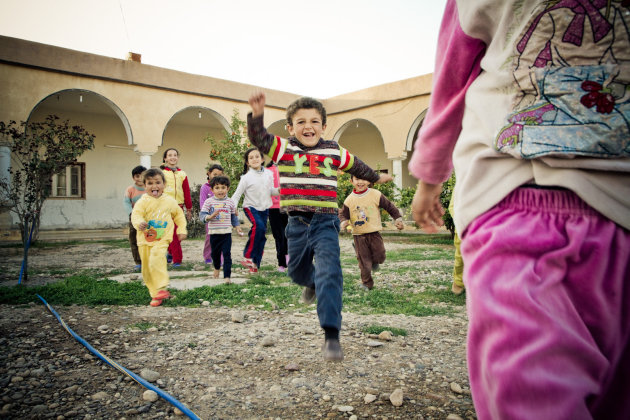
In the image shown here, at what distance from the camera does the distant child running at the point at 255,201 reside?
622 cm

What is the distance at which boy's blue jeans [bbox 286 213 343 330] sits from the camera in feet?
8.25

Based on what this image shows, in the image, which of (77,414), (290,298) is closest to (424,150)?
(77,414)

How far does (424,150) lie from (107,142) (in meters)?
18.0

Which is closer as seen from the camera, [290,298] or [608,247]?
[608,247]

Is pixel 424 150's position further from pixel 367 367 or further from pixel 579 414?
pixel 367 367

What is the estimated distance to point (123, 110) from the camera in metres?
13.4

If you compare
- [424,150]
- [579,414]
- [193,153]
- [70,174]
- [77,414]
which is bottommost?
[77,414]

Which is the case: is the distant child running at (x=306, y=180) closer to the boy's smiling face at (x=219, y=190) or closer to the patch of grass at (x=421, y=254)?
the boy's smiling face at (x=219, y=190)

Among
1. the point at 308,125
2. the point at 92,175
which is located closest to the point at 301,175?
the point at 308,125

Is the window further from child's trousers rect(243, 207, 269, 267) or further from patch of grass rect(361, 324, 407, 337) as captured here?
patch of grass rect(361, 324, 407, 337)

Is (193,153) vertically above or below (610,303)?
above

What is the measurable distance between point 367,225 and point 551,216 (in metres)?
4.30

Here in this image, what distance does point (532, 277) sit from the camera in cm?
85

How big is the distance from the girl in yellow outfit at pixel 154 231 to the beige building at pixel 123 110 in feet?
32.6
